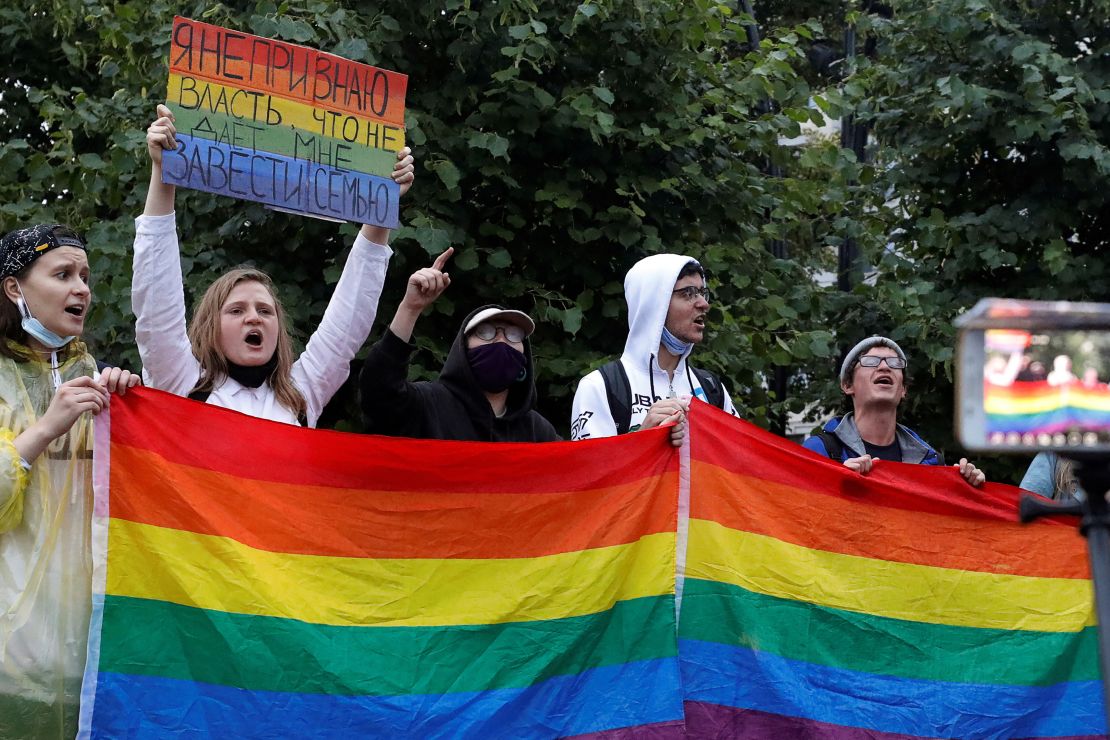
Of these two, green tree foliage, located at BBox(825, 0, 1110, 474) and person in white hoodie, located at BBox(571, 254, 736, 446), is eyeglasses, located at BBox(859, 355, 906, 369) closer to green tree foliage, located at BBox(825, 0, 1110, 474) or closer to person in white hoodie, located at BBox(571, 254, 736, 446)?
person in white hoodie, located at BBox(571, 254, 736, 446)

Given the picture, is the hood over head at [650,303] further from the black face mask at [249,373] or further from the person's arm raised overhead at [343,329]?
the black face mask at [249,373]

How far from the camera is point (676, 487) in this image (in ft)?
15.7

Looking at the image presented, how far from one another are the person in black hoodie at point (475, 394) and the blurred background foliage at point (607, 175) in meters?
1.57

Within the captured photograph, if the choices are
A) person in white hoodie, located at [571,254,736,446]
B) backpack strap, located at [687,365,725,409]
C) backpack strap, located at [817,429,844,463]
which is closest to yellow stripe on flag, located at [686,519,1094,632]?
backpack strap, located at [817,429,844,463]

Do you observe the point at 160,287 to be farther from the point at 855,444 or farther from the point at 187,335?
the point at 855,444

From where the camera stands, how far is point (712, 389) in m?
5.53

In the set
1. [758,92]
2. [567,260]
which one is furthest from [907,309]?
[567,260]

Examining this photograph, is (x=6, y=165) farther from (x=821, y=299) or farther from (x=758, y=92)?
(x=821, y=299)

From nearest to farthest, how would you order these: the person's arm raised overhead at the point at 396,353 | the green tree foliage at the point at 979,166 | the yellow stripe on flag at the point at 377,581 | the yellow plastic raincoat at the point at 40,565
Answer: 1. the yellow plastic raincoat at the point at 40,565
2. the yellow stripe on flag at the point at 377,581
3. the person's arm raised overhead at the point at 396,353
4. the green tree foliage at the point at 979,166

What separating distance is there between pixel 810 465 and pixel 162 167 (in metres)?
2.31

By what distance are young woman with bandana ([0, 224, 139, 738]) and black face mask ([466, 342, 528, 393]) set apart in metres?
1.23

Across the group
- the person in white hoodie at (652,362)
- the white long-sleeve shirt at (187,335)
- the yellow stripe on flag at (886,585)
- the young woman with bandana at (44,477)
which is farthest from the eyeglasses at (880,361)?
the young woman with bandana at (44,477)

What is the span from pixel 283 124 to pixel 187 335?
768 millimetres

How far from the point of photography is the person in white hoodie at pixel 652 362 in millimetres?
5238
